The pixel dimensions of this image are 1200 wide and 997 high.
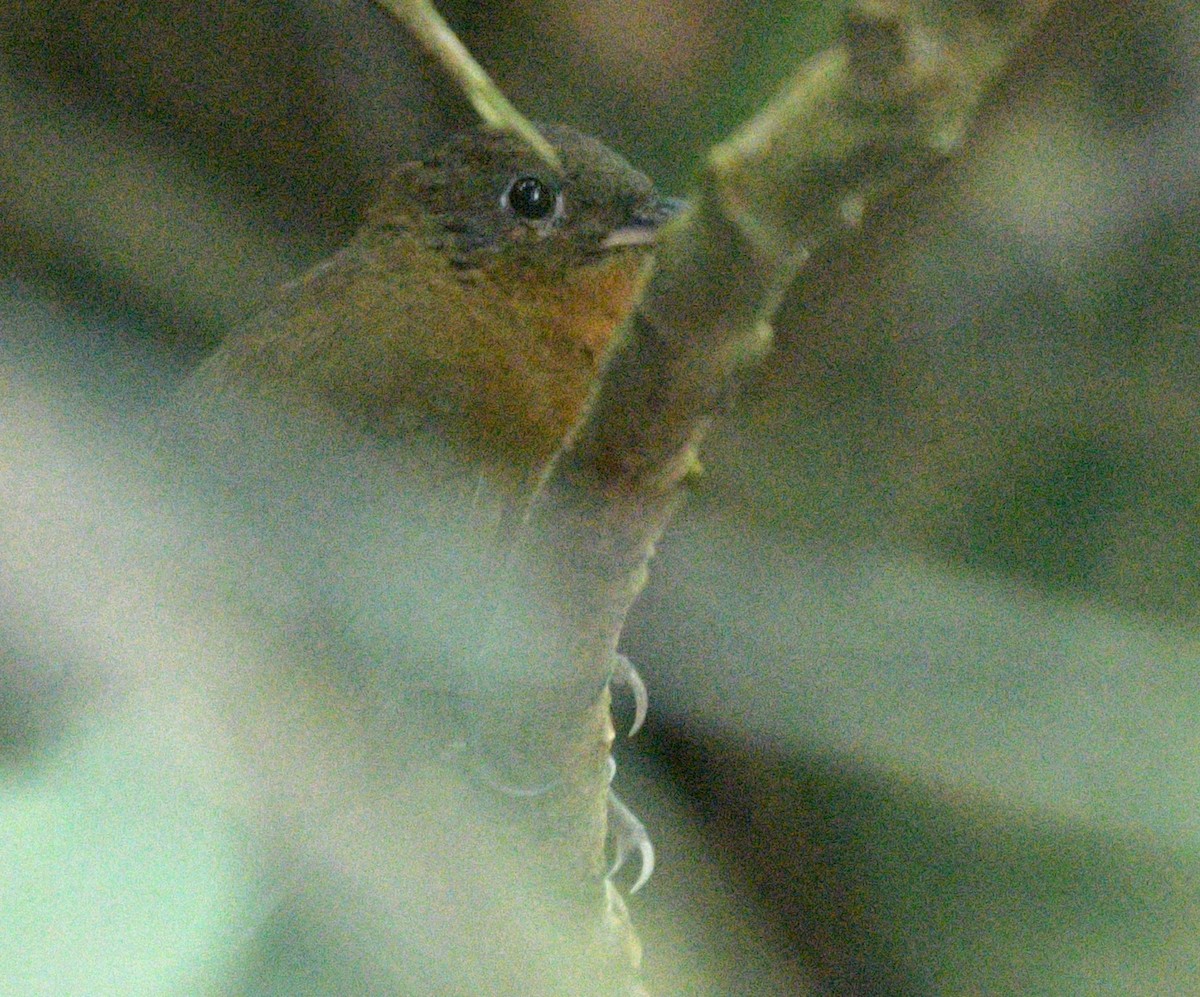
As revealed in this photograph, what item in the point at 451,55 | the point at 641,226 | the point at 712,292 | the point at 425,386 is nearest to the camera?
the point at 712,292

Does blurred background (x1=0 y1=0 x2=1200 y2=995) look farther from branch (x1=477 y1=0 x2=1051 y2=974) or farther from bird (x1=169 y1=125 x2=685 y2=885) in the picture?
branch (x1=477 y1=0 x2=1051 y2=974)

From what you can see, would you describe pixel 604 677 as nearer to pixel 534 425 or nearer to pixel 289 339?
pixel 534 425

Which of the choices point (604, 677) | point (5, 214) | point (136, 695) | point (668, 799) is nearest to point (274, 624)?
point (136, 695)

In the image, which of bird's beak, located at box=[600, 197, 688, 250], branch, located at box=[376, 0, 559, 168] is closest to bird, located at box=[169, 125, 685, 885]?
bird's beak, located at box=[600, 197, 688, 250]

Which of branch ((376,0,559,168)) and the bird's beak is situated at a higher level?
branch ((376,0,559,168))

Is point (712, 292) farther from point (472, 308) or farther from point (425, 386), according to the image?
point (472, 308)

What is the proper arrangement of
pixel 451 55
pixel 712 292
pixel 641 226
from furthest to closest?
pixel 641 226
pixel 451 55
pixel 712 292

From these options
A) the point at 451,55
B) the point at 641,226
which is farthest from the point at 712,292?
the point at 641,226
